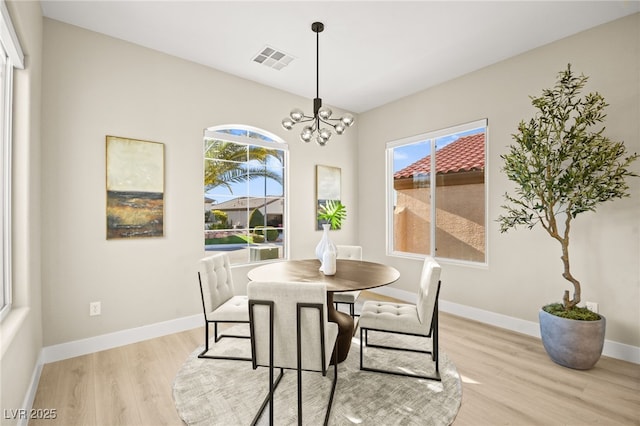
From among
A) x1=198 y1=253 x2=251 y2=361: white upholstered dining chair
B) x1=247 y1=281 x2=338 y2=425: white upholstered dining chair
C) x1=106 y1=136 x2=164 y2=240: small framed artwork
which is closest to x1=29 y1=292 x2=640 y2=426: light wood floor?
x1=198 y1=253 x2=251 y2=361: white upholstered dining chair

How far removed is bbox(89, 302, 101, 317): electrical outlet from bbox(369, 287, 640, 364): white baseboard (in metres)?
3.64

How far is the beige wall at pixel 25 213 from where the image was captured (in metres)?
1.80

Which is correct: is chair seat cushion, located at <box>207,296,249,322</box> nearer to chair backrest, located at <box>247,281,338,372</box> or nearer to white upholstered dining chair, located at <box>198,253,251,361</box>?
white upholstered dining chair, located at <box>198,253,251,361</box>

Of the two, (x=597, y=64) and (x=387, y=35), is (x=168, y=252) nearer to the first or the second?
(x=387, y=35)

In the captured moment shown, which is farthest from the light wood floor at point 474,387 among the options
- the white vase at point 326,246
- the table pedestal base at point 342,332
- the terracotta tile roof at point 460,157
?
the terracotta tile roof at point 460,157

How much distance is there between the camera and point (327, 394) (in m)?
2.14

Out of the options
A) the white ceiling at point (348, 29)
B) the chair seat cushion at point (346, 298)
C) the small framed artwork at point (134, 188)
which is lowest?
the chair seat cushion at point (346, 298)

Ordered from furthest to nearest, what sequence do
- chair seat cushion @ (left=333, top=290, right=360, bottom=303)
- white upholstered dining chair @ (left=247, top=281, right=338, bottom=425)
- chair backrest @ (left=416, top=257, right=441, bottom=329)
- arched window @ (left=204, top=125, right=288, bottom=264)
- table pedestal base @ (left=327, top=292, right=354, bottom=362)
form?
arched window @ (left=204, top=125, right=288, bottom=264) < chair seat cushion @ (left=333, top=290, right=360, bottom=303) < table pedestal base @ (left=327, top=292, right=354, bottom=362) < chair backrest @ (left=416, top=257, right=441, bottom=329) < white upholstered dining chair @ (left=247, top=281, right=338, bottom=425)

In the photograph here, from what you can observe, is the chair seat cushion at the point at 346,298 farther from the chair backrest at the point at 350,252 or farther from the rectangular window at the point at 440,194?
the rectangular window at the point at 440,194

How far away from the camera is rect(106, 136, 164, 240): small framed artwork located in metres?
2.89

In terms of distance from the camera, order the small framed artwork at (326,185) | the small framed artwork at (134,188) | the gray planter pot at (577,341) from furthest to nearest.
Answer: the small framed artwork at (326,185), the small framed artwork at (134,188), the gray planter pot at (577,341)

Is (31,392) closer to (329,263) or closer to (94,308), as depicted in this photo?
(94,308)

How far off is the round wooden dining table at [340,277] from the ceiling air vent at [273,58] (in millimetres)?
2238

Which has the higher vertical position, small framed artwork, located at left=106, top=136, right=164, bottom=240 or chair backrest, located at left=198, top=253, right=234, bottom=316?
small framed artwork, located at left=106, top=136, right=164, bottom=240
